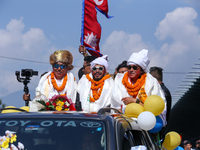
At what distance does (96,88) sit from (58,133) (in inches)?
160

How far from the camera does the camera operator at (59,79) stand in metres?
7.58

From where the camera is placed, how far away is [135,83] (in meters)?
6.85

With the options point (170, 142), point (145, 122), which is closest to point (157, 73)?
point (170, 142)

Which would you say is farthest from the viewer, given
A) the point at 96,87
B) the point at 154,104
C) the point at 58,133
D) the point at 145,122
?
the point at 96,87

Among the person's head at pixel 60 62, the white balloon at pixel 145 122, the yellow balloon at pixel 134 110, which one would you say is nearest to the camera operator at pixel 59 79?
the person's head at pixel 60 62

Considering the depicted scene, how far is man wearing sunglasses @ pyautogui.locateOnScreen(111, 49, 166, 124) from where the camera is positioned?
6.65 metres

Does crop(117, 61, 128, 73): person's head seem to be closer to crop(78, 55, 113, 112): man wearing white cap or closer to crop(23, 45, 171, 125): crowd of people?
crop(23, 45, 171, 125): crowd of people

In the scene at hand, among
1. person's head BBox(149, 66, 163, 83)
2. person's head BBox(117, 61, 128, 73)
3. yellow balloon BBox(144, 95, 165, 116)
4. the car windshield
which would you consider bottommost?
the car windshield

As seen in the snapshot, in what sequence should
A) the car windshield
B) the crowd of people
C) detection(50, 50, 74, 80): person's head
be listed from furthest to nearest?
detection(50, 50, 74, 80): person's head → the crowd of people → the car windshield

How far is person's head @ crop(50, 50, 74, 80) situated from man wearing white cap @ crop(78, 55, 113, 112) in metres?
0.45

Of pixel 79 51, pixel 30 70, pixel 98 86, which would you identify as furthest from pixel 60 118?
pixel 79 51

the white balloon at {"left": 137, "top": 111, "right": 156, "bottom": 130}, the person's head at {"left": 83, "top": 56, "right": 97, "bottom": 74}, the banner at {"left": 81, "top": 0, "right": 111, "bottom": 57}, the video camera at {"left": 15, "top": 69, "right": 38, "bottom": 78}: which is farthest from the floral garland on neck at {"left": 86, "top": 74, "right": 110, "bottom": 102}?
the banner at {"left": 81, "top": 0, "right": 111, "bottom": 57}

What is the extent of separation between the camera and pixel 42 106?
6082 mm

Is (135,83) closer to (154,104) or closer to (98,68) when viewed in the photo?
(98,68)
